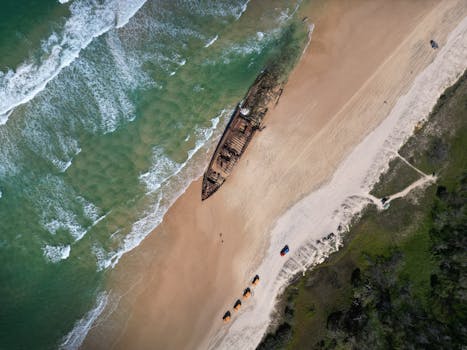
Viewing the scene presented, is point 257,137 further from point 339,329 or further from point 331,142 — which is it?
point 339,329

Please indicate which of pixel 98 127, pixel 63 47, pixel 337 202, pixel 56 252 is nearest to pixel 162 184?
pixel 98 127

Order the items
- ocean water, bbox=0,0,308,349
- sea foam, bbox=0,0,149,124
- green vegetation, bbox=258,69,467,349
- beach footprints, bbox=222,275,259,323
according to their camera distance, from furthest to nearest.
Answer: beach footprints, bbox=222,275,259,323, green vegetation, bbox=258,69,467,349, ocean water, bbox=0,0,308,349, sea foam, bbox=0,0,149,124

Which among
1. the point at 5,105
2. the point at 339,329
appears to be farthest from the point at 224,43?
the point at 339,329

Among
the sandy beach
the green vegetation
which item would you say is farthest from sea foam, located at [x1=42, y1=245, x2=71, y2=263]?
the green vegetation

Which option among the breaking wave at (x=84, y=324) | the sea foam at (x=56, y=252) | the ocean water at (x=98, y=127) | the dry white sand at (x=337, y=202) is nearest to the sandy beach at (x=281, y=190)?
the dry white sand at (x=337, y=202)

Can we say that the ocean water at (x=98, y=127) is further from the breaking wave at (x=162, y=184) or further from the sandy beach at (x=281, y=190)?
the sandy beach at (x=281, y=190)

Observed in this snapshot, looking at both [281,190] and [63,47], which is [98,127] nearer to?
[63,47]

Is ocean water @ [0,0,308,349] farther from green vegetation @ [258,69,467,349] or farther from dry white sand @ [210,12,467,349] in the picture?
green vegetation @ [258,69,467,349]
